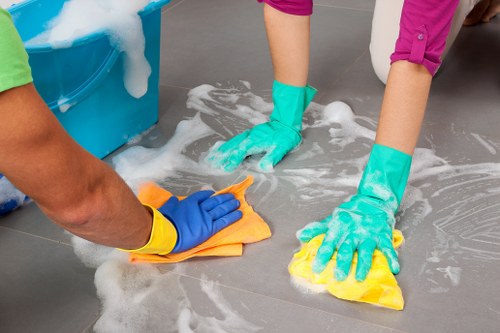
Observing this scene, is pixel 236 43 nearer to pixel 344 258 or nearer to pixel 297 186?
pixel 297 186

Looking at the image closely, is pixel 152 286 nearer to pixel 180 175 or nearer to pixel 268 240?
pixel 268 240

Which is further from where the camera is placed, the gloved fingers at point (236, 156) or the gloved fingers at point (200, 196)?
the gloved fingers at point (236, 156)

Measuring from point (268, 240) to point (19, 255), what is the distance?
0.47 meters

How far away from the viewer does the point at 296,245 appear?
47.4 inches

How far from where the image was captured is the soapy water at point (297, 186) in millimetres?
1084

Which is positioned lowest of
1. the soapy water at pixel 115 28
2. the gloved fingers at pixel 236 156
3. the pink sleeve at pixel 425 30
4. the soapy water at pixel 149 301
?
the soapy water at pixel 149 301

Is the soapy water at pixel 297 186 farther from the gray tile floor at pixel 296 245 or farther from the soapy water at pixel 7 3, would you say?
the soapy water at pixel 7 3

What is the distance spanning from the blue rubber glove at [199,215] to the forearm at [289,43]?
0.37 m

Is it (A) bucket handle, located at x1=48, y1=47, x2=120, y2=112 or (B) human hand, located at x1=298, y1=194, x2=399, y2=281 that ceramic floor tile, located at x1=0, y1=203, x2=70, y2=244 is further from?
(B) human hand, located at x1=298, y1=194, x2=399, y2=281

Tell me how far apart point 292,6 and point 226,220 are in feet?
1.73

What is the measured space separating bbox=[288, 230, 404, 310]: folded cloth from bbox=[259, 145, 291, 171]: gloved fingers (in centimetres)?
→ 29

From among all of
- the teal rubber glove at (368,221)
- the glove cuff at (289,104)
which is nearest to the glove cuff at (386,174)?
the teal rubber glove at (368,221)

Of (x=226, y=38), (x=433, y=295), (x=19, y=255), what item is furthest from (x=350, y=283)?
(x=226, y=38)

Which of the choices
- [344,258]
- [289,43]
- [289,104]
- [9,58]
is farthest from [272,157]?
[9,58]
